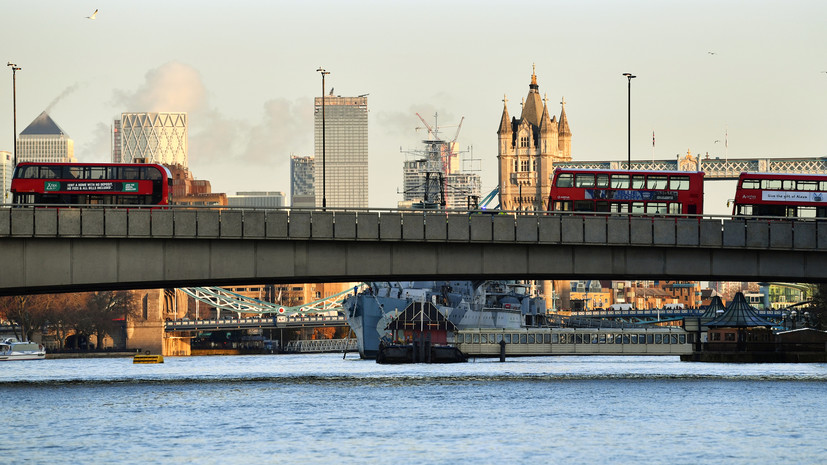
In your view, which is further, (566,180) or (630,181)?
(566,180)

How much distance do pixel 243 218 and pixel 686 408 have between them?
2599 cm

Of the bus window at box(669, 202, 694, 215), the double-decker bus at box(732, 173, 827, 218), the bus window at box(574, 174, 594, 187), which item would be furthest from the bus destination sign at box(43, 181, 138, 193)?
the double-decker bus at box(732, 173, 827, 218)

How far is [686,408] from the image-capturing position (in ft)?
226

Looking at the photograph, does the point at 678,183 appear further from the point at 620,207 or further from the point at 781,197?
the point at 781,197

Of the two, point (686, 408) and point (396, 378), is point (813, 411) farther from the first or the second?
point (396, 378)

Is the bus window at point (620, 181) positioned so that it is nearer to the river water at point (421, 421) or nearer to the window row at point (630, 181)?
the window row at point (630, 181)

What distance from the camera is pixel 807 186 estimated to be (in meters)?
89.1

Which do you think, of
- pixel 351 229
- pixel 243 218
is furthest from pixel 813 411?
pixel 243 218

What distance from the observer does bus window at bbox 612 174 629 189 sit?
90.0m

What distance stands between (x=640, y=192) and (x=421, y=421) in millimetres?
31650

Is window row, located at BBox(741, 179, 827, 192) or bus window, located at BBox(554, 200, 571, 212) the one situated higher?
window row, located at BBox(741, 179, 827, 192)

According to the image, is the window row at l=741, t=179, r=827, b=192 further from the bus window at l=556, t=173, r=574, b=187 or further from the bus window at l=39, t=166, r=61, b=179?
the bus window at l=39, t=166, r=61, b=179

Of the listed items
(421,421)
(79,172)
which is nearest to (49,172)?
(79,172)

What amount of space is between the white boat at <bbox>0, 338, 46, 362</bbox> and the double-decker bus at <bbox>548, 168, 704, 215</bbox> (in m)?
111
